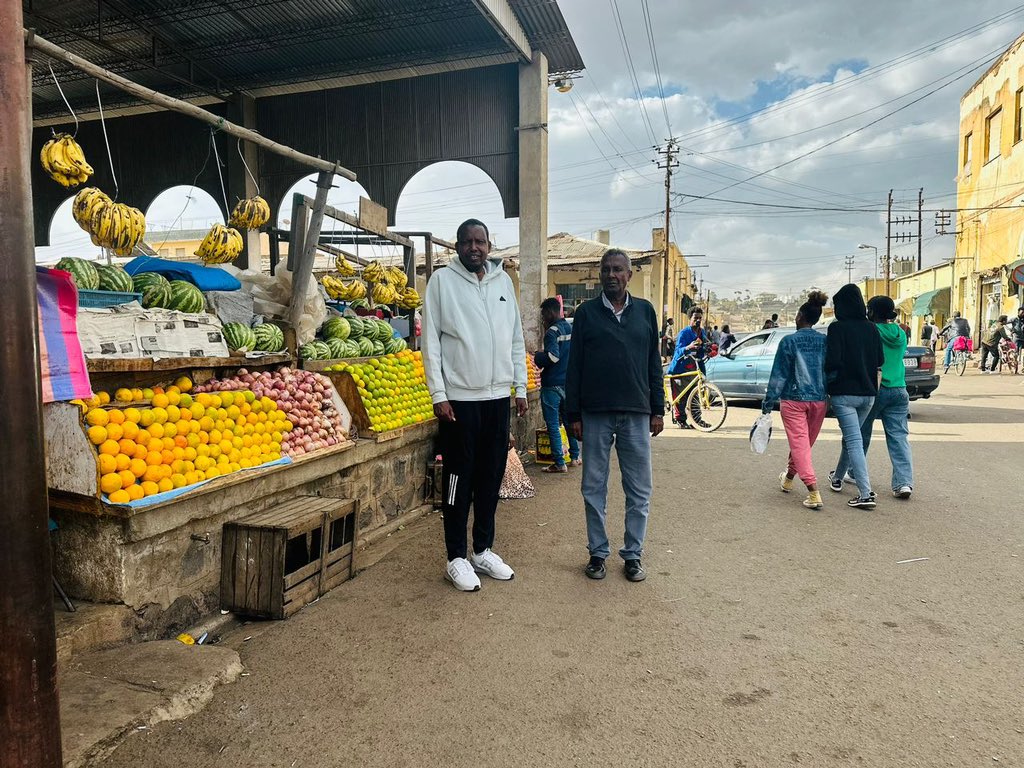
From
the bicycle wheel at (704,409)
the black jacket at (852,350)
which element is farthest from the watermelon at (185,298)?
the bicycle wheel at (704,409)

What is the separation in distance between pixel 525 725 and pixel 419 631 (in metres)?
0.98

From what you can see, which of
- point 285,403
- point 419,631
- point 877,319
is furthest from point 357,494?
point 877,319

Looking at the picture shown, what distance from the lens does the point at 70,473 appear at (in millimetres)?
3104

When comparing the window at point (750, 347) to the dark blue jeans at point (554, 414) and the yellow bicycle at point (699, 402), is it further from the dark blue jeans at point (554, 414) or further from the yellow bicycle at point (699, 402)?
the dark blue jeans at point (554, 414)

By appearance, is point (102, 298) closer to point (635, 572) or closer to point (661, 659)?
point (635, 572)

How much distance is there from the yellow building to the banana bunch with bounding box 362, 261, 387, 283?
2129 centimetres

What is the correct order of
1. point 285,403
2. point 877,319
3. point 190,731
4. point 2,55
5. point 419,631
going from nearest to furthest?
point 2,55, point 190,731, point 419,631, point 285,403, point 877,319

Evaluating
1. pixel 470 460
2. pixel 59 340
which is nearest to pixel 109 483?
pixel 59 340

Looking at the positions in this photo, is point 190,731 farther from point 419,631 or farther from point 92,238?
point 92,238

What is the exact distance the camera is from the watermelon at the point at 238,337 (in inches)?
193

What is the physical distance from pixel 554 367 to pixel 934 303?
3461 centimetres

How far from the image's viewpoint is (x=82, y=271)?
4.14 metres

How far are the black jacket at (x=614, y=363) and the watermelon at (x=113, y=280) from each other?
304 cm

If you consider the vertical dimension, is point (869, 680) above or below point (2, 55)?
below
